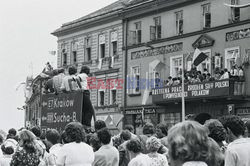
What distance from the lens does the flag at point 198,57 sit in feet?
110

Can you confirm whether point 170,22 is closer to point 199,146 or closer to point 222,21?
point 222,21

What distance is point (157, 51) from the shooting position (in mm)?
40312

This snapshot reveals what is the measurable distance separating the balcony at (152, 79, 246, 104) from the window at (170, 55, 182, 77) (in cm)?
170

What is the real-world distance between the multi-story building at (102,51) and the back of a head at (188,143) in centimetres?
3753

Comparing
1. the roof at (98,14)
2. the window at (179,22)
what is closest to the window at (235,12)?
the window at (179,22)

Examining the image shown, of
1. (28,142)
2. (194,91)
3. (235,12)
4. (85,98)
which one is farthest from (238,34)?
(28,142)

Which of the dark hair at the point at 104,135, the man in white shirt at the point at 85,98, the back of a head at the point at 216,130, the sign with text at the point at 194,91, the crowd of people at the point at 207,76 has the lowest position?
the dark hair at the point at 104,135

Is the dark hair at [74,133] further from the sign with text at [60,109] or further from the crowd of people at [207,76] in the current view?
the crowd of people at [207,76]

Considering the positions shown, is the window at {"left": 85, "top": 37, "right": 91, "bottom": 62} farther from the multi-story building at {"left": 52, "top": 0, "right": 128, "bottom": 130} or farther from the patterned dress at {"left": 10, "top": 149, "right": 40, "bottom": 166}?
the patterned dress at {"left": 10, "top": 149, "right": 40, "bottom": 166}

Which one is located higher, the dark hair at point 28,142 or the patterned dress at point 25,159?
the dark hair at point 28,142

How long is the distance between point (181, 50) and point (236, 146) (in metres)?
31.9

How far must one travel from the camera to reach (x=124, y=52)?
143 ft

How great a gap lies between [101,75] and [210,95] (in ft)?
47.3

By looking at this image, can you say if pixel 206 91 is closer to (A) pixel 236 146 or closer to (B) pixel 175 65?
(B) pixel 175 65
